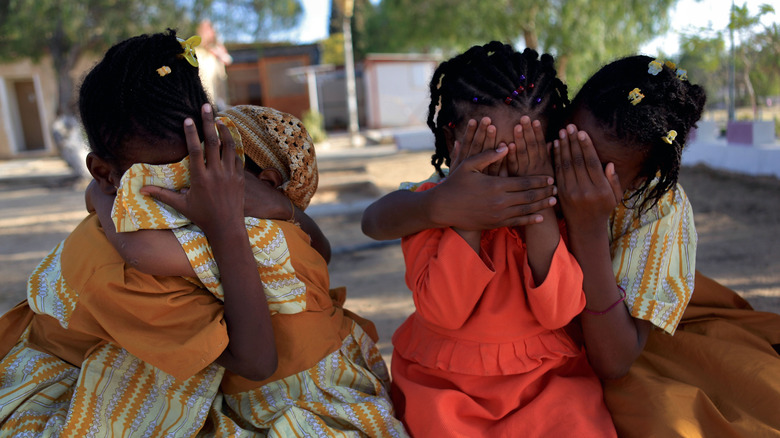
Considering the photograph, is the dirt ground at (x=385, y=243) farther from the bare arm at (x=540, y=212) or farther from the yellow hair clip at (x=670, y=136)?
the yellow hair clip at (x=670, y=136)

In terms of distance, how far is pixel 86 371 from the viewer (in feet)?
4.23

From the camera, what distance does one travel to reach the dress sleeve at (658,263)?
1.35 meters

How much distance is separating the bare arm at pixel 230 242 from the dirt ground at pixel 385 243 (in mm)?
1611

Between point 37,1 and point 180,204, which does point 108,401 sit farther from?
point 37,1

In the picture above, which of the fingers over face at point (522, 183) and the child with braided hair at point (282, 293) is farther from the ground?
the fingers over face at point (522, 183)

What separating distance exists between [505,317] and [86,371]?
3.21 feet

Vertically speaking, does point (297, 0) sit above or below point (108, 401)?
above

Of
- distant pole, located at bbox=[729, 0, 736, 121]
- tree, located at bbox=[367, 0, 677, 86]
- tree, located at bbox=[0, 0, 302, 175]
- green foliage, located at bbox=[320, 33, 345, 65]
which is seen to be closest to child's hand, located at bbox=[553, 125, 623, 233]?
distant pole, located at bbox=[729, 0, 736, 121]

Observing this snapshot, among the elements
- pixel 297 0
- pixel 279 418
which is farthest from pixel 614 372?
pixel 297 0

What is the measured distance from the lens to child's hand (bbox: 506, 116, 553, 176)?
1252 millimetres

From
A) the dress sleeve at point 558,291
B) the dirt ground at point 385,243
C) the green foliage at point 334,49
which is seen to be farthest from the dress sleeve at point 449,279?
the green foliage at point 334,49

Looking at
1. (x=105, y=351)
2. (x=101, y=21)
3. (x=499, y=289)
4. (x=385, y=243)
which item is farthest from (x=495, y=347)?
(x=101, y=21)

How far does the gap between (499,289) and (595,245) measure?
0.24 m

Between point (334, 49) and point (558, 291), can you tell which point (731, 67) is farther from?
point (334, 49)
